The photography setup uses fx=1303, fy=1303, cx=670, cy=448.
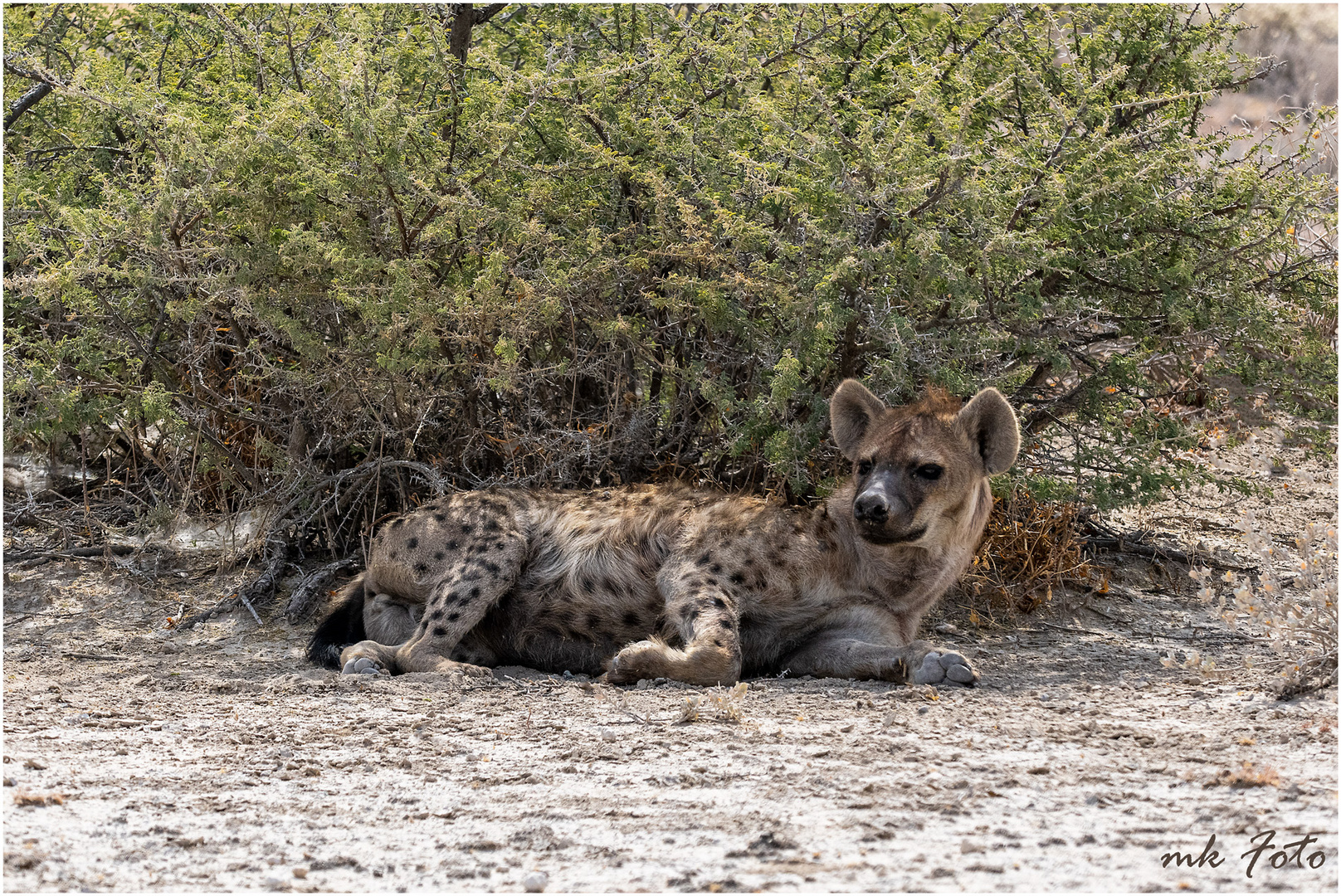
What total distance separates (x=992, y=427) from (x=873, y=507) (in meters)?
0.61

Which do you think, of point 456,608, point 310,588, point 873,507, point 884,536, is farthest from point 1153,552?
point 310,588

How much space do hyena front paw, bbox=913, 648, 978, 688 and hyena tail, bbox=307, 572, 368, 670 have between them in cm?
204

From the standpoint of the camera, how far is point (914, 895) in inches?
88.0

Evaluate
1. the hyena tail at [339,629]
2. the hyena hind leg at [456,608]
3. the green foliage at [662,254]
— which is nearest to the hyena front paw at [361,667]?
the hyena hind leg at [456,608]

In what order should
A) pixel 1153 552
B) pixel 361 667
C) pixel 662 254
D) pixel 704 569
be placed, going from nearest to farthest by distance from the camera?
pixel 361 667
pixel 704 569
pixel 662 254
pixel 1153 552

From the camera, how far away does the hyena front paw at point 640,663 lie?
4211 millimetres

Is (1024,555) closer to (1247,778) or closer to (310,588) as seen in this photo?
(1247,778)

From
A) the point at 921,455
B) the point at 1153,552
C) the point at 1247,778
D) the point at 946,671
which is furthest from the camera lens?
the point at 1153,552

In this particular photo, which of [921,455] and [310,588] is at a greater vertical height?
[921,455]

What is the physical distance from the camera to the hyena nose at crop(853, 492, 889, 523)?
4.30m

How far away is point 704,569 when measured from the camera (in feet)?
15.1

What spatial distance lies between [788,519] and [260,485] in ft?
7.85

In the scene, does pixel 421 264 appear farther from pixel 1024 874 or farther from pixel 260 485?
pixel 1024 874

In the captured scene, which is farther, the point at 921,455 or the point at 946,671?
the point at 921,455
